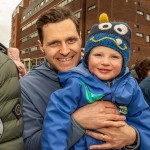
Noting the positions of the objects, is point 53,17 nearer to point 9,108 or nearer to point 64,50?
point 64,50

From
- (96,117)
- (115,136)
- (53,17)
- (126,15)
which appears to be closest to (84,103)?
(96,117)

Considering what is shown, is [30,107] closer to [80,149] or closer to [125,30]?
[80,149]

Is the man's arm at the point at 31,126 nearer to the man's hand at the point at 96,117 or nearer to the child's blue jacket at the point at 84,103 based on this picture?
the child's blue jacket at the point at 84,103

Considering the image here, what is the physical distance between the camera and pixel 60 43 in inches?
112

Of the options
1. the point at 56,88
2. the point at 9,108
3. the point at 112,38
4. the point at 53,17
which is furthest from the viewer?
the point at 53,17

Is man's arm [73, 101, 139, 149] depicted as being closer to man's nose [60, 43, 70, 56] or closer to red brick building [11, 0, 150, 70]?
man's nose [60, 43, 70, 56]

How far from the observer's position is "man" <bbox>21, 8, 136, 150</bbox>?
7.53 ft

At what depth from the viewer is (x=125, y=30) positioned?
8.25 feet

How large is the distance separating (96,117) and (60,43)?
865 millimetres

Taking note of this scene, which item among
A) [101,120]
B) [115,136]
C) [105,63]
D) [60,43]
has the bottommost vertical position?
[115,136]

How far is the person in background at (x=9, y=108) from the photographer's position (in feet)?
5.65

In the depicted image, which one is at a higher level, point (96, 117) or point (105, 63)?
point (105, 63)

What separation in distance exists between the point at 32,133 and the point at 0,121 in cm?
65

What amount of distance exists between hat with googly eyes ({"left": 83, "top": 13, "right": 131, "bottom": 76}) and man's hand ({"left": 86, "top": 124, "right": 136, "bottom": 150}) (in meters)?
0.46
